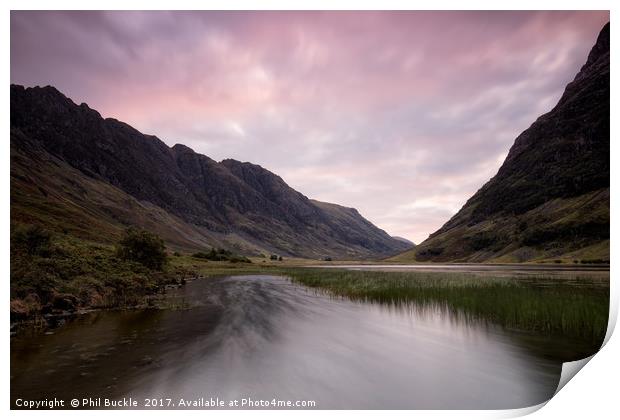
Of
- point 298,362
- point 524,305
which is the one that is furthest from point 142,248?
point 524,305

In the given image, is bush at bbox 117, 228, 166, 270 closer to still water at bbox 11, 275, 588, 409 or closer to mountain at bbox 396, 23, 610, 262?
still water at bbox 11, 275, 588, 409

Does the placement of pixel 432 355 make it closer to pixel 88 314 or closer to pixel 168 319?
pixel 168 319

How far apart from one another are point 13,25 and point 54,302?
49.6ft

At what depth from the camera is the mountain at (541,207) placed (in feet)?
227

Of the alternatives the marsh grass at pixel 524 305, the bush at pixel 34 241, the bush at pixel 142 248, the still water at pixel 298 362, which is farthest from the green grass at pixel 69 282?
the marsh grass at pixel 524 305

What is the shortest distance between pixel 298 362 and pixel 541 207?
137 metres

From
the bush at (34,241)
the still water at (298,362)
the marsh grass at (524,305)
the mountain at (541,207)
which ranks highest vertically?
the mountain at (541,207)

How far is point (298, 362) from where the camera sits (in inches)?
483

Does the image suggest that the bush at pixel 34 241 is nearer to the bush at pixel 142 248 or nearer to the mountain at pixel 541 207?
the bush at pixel 142 248

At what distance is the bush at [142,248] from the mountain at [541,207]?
54.5 m

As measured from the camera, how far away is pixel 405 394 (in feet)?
31.7

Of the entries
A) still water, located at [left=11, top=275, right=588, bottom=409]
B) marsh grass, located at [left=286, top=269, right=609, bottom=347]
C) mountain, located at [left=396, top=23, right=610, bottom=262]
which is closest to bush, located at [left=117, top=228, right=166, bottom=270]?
still water, located at [left=11, top=275, right=588, bottom=409]

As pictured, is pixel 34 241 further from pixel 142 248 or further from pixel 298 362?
pixel 142 248
